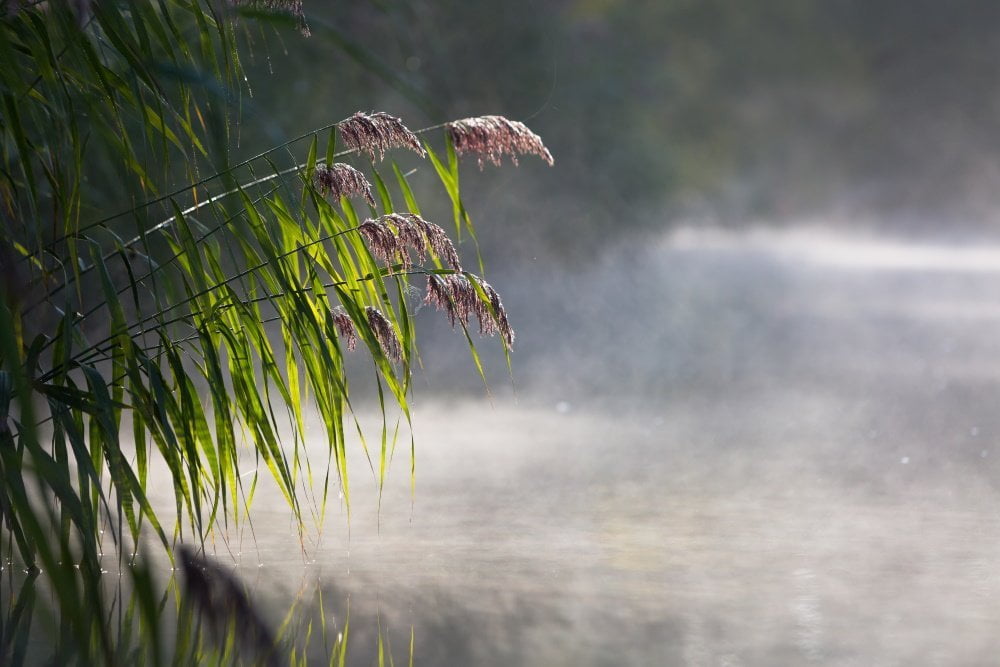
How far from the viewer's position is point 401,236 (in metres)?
0.91

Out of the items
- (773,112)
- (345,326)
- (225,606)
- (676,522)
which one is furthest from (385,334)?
(773,112)

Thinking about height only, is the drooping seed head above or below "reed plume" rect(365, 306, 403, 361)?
above

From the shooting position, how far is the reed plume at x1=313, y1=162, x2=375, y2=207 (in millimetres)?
921

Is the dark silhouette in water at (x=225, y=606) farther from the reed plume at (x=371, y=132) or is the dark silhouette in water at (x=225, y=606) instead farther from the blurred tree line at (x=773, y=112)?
the blurred tree line at (x=773, y=112)

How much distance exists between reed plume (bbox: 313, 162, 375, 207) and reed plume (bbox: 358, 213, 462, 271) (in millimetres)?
25

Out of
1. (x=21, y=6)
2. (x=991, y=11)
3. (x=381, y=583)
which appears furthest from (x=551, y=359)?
(x=991, y=11)

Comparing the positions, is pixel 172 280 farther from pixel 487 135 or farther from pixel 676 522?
pixel 676 522

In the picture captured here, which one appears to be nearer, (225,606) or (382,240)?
(382,240)

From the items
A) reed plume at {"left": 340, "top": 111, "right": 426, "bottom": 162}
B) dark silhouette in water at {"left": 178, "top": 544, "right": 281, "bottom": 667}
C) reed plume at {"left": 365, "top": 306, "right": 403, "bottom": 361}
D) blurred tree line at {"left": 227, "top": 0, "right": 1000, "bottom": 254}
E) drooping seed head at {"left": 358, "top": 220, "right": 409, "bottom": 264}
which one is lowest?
dark silhouette in water at {"left": 178, "top": 544, "right": 281, "bottom": 667}

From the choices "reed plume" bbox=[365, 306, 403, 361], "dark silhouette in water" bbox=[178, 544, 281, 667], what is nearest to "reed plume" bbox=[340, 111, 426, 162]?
"reed plume" bbox=[365, 306, 403, 361]

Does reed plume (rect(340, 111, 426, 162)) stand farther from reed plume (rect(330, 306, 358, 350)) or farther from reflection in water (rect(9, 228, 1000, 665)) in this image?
reflection in water (rect(9, 228, 1000, 665))

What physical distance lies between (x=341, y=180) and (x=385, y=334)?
0.41 feet

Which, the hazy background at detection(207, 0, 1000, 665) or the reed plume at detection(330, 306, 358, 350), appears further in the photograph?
the hazy background at detection(207, 0, 1000, 665)

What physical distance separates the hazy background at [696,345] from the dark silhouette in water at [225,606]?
44 mm
